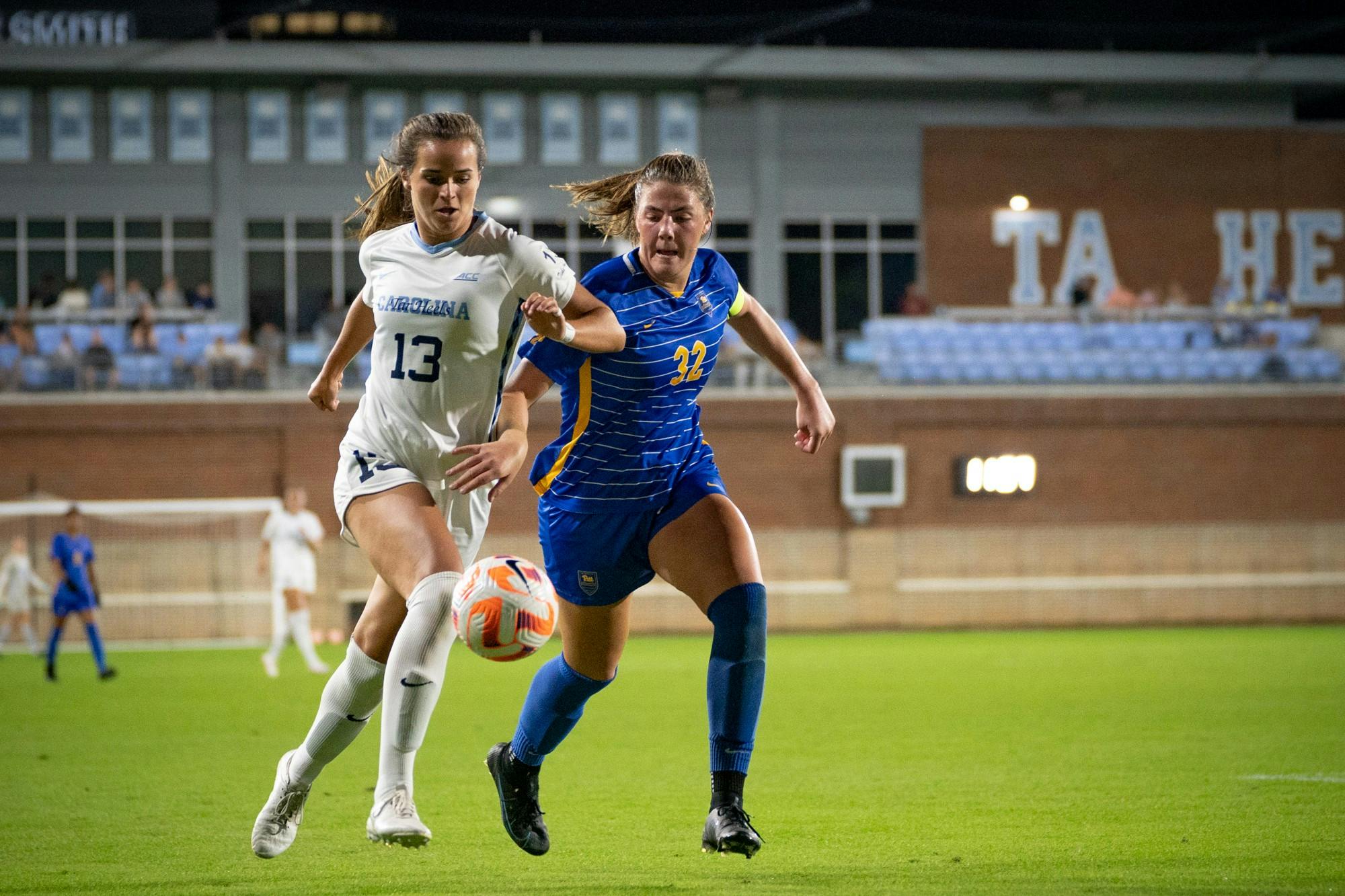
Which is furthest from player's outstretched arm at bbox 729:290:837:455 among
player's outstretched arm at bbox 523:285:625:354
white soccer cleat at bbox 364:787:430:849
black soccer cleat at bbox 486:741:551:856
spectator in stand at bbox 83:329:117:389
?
spectator in stand at bbox 83:329:117:389

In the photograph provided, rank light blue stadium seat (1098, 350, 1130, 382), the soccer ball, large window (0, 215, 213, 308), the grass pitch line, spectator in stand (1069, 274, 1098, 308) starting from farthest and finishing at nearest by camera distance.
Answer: large window (0, 215, 213, 308)
spectator in stand (1069, 274, 1098, 308)
light blue stadium seat (1098, 350, 1130, 382)
the grass pitch line
the soccer ball

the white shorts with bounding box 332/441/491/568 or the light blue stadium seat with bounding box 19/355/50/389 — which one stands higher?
the light blue stadium seat with bounding box 19/355/50/389

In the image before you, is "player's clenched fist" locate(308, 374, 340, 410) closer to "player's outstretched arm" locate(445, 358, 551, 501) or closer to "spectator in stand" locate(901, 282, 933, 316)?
"player's outstretched arm" locate(445, 358, 551, 501)

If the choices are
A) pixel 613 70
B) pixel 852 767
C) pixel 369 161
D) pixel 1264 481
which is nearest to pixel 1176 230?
pixel 1264 481

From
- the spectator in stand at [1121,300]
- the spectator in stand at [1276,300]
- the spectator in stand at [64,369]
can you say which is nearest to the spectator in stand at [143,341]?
the spectator in stand at [64,369]

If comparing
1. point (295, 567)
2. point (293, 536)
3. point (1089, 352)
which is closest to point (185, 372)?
point (293, 536)

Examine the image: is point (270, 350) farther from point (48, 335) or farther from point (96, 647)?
point (96, 647)

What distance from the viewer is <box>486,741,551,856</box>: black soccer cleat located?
553cm

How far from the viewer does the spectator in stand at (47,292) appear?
86.0ft

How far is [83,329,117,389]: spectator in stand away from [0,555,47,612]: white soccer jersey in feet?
12.1

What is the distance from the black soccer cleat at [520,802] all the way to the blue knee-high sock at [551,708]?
40mm

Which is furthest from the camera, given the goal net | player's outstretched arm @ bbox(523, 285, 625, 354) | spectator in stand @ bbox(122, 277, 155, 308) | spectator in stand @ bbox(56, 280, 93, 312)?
spectator in stand @ bbox(122, 277, 155, 308)

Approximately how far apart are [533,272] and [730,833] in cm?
188

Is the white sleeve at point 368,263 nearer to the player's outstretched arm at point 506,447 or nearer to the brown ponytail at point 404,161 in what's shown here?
the brown ponytail at point 404,161
